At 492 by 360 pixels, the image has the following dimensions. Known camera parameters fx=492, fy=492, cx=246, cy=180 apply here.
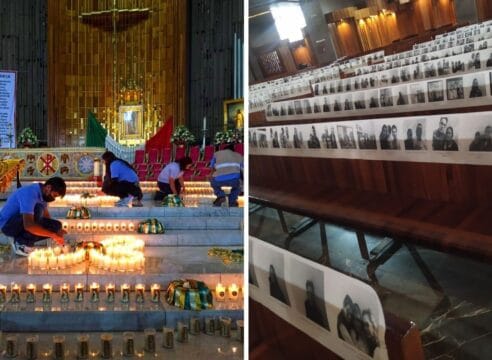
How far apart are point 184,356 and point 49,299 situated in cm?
89

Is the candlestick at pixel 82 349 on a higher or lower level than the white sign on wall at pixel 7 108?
lower

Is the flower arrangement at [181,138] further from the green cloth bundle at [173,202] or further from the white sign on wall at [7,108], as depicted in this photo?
the green cloth bundle at [173,202]

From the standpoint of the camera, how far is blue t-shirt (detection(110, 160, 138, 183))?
4816mm

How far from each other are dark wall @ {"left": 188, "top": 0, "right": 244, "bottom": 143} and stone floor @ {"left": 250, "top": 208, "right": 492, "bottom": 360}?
891cm

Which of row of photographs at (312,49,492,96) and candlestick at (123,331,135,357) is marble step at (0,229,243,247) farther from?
row of photographs at (312,49,492,96)

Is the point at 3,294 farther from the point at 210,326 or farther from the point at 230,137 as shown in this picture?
the point at 230,137

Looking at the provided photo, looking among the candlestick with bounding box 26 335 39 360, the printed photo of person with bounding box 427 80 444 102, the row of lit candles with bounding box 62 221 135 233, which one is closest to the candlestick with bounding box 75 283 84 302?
the candlestick with bounding box 26 335 39 360

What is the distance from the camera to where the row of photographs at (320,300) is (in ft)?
1.97

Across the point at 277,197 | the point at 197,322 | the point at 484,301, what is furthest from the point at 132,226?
the point at 484,301

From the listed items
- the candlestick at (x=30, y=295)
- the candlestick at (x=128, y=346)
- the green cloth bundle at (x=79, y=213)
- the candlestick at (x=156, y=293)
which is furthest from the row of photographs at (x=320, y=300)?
the green cloth bundle at (x=79, y=213)

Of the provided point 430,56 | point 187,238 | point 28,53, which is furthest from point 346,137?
point 28,53

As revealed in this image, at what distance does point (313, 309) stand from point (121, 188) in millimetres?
4368

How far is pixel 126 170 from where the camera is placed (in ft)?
15.9

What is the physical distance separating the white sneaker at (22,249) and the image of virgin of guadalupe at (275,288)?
3.07 metres
